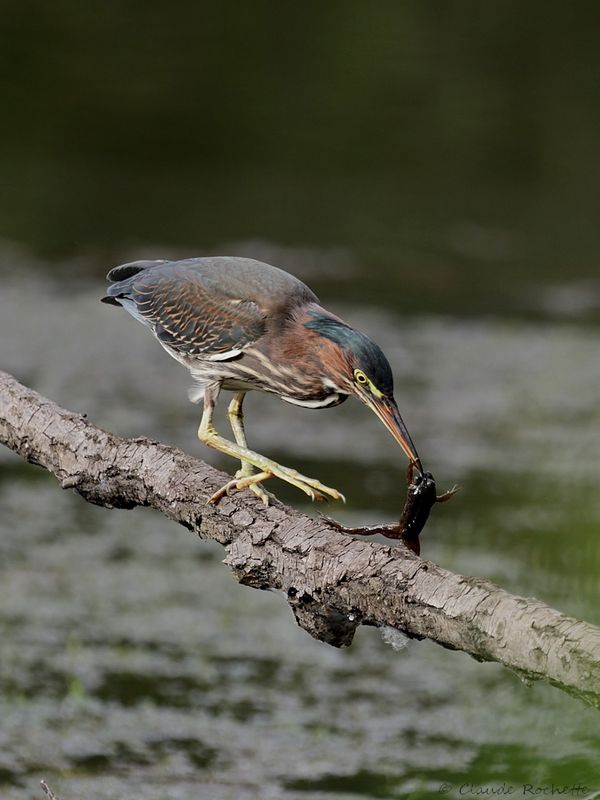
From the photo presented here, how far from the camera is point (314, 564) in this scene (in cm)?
233

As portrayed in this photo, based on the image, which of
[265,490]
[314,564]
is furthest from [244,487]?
[314,564]

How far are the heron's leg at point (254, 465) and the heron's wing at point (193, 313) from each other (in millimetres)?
135

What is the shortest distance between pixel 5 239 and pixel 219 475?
21.6ft

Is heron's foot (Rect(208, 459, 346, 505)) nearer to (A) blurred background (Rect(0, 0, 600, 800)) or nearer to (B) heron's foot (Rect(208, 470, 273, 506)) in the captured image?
(B) heron's foot (Rect(208, 470, 273, 506))

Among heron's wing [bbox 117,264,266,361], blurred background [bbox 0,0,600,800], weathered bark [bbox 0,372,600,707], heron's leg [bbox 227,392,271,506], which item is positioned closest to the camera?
weathered bark [bbox 0,372,600,707]

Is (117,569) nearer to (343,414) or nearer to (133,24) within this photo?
(343,414)

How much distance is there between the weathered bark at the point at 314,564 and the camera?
6.06 feet

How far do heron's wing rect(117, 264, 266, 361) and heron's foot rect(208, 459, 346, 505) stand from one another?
11.2 inches

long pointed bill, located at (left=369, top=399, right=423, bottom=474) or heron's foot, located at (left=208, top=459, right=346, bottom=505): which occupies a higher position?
long pointed bill, located at (left=369, top=399, right=423, bottom=474)

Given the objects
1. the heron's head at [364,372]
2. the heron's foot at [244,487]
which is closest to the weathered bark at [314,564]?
the heron's foot at [244,487]

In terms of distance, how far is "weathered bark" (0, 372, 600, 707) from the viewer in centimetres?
185

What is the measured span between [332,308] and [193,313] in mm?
4659

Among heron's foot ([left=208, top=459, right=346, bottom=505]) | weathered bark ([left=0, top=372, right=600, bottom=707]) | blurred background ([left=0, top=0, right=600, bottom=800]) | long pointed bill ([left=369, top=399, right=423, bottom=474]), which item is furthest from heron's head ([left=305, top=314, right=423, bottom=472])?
blurred background ([left=0, top=0, right=600, bottom=800])

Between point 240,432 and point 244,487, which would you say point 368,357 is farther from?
point 240,432
